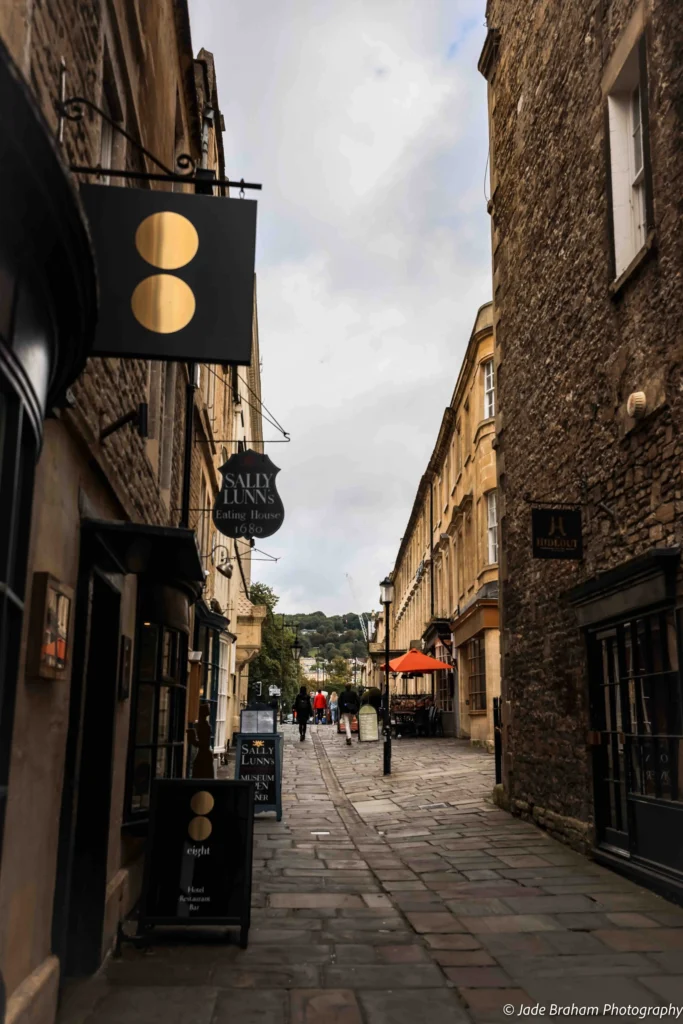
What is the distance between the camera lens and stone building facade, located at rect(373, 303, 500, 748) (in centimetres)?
2331

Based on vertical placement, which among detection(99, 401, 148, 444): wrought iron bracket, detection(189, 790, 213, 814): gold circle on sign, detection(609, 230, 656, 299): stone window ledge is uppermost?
detection(609, 230, 656, 299): stone window ledge

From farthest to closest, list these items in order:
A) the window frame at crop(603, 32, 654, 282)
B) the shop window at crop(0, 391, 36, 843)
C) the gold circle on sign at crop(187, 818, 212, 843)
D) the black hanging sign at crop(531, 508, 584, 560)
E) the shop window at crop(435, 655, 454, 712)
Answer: the shop window at crop(435, 655, 454, 712) → the black hanging sign at crop(531, 508, 584, 560) → the window frame at crop(603, 32, 654, 282) → the gold circle on sign at crop(187, 818, 212, 843) → the shop window at crop(0, 391, 36, 843)

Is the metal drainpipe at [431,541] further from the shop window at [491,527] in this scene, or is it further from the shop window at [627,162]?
the shop window at [627,162]

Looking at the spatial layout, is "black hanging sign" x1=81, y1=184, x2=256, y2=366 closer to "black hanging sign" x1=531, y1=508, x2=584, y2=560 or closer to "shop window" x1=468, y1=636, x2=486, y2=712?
"black hanging sign" x1=531, y1=508, x2=584, y2=560

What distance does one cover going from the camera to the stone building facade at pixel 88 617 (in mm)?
3795

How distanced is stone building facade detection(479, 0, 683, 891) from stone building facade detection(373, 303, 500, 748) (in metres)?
6.16

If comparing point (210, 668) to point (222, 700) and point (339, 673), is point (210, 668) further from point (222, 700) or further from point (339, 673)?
point (339, 673)

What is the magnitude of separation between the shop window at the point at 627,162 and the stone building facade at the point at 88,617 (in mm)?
4482

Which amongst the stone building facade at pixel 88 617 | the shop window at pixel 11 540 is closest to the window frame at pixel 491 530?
the stone building facade at pixel 88 617

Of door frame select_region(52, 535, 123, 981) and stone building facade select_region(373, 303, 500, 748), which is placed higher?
stone building facade select_region(373, 303, 500, 748)

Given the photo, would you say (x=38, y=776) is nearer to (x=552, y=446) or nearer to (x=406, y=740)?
(x=552, y=446)

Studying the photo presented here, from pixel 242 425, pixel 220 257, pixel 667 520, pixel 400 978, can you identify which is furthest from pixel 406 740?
pixel 220 257

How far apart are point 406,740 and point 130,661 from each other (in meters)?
21.4

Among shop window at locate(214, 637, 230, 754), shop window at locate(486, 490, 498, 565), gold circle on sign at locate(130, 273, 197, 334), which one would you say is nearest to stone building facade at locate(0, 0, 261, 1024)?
gold circle on sign at locate(130, 273, 197, 334)
